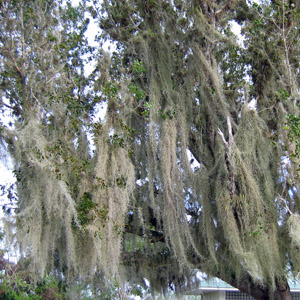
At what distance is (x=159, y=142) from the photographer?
5.25m

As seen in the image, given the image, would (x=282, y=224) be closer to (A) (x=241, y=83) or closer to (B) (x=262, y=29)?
(A) (x=241, y=83)

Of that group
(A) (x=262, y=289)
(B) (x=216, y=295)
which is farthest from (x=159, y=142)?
(B) (x=216, y=295)

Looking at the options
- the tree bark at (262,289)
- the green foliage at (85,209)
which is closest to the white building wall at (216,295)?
the tree bark at (262,289)

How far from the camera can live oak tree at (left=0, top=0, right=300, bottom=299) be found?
4641mm

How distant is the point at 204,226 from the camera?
5.03 meters

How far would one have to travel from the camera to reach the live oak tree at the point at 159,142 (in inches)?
183

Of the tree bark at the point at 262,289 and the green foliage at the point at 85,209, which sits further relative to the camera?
the tree bark at the point at 262,289

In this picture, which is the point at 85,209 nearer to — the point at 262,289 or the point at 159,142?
the point at 159,142

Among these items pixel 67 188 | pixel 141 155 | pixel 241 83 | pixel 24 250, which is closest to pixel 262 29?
pixel 241 83

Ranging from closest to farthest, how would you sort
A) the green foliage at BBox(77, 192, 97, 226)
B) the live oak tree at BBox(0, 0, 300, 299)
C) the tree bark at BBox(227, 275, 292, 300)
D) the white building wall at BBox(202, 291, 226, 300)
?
the green foliage at BBox(77, 192, 97, 226) → the live oak tree at BBox(0, 0, 300, 299) → the tree bark at BBox(227, 275, 292, 300) → the white building wall at BBox(202, 291, 226, 300)

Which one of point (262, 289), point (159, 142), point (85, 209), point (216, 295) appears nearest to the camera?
point (85, 209)

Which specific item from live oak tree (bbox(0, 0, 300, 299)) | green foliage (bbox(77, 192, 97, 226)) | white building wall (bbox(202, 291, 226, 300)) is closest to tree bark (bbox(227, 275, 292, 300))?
live oak tree (bbox(0, 0, 300, 299))

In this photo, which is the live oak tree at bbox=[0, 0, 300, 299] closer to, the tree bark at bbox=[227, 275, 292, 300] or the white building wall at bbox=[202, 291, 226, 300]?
the tree bark at bbox=[227, 275, 292, 300]

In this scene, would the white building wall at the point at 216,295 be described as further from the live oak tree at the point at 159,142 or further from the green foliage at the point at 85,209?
the green foliage at the point at 85,209
